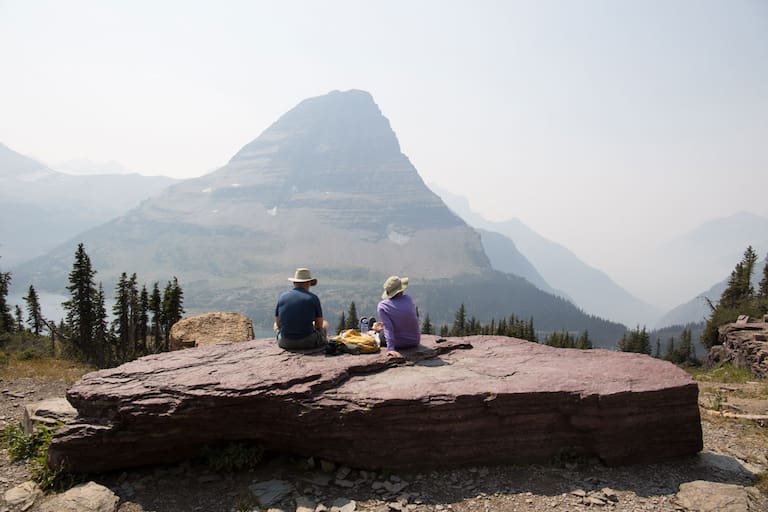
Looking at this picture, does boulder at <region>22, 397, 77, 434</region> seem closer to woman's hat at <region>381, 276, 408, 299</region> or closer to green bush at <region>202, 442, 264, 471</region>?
green bush at <region>202, 442, 264, 471</region>

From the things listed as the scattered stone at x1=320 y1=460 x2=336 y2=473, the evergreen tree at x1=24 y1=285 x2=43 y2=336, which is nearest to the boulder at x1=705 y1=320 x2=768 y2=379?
the scattered stone at x1=320 y1=460 x2=336 y2=473

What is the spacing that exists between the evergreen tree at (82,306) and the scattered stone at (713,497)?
53.3 m

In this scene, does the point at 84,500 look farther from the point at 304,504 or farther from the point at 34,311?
the point at 34,311

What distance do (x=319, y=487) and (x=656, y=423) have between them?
7189mm

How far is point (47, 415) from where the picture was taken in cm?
983

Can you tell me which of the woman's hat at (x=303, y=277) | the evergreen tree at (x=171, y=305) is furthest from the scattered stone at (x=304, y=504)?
the evergreen tree at (x=171, y=305)

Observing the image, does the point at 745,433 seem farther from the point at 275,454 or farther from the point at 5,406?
the point at 5,406

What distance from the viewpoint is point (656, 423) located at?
8594 millimetres

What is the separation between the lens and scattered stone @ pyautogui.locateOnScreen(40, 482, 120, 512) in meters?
7.48

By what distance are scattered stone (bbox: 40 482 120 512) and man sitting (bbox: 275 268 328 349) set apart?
457 cm

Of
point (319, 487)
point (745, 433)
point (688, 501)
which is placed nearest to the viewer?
point (688, 501)

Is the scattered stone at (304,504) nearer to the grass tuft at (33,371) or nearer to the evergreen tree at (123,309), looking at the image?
the grass tuft at (33,371)

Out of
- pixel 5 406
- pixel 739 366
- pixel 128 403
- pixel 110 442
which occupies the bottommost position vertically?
pixel 739 366

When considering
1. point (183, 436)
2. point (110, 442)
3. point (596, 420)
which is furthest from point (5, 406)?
point (596, 420)
